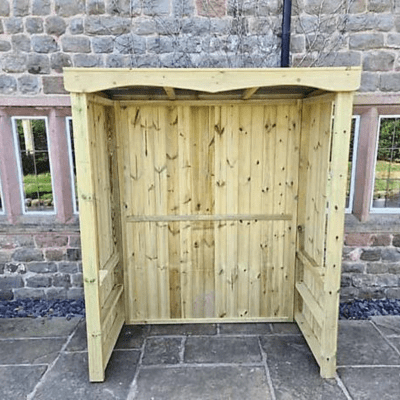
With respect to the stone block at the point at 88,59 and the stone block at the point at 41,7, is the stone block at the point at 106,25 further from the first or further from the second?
the stone block at the point at 41,7

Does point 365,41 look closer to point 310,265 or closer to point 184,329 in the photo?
point 310,265

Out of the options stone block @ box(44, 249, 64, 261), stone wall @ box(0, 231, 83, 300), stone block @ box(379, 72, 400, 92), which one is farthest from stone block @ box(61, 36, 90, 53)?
stone block @ box(379, 72, 400, 92)

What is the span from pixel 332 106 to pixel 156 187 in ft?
5.77

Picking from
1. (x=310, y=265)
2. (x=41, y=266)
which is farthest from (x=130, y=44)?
(x=310, y=265)

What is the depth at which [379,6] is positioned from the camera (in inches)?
144

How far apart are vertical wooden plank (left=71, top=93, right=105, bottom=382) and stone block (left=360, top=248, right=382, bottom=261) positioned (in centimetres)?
296

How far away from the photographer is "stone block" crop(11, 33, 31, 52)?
3.72m

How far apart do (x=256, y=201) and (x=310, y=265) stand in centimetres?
80

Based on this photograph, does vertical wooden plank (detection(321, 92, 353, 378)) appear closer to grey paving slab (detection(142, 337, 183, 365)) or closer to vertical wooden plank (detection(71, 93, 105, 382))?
grey paving slab (detection(142, 337, 183, 365))

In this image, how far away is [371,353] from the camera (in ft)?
10.8

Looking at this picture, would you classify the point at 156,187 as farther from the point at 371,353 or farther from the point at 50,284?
the point at 371,353

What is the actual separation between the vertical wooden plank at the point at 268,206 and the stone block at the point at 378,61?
1.20 meters

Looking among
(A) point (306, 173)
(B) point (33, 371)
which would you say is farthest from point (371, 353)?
(B) point (33, 371)

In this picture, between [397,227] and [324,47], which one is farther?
[397,227]
